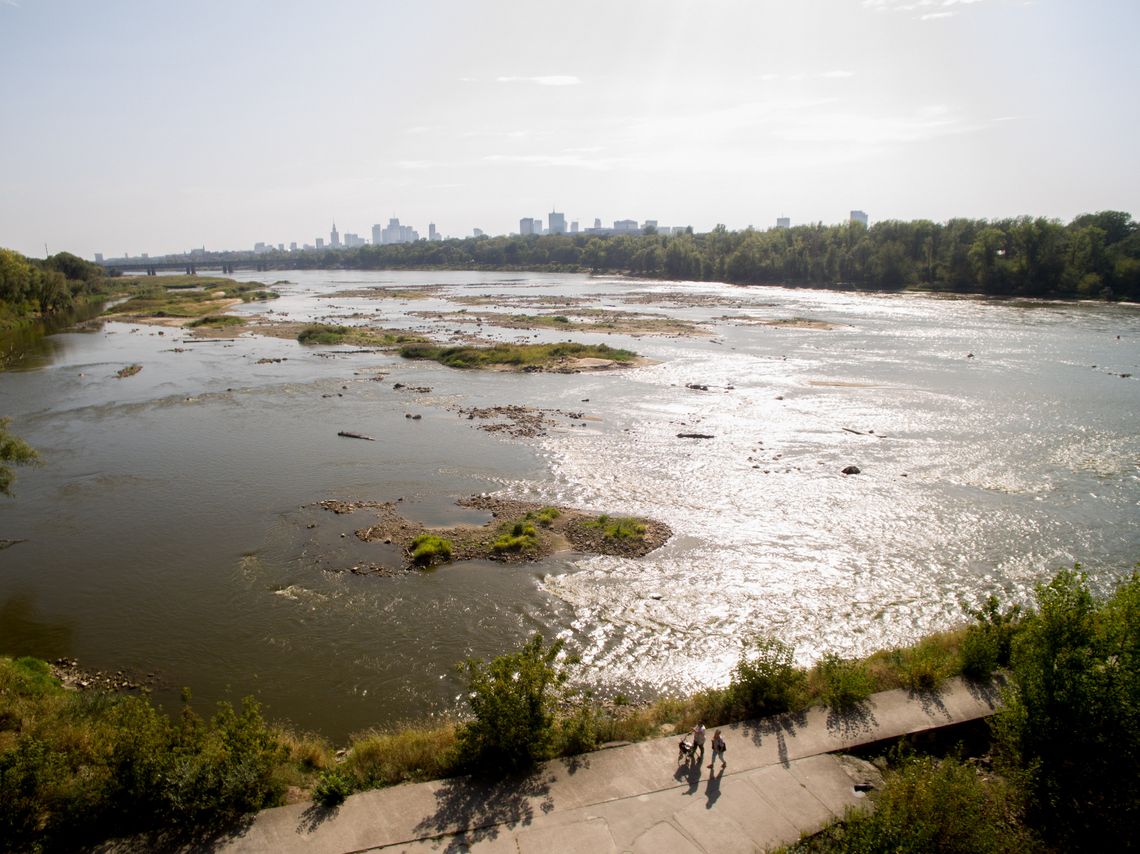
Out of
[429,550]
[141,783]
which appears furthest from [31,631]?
[141,783]

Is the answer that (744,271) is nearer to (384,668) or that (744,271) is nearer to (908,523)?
(908,523)

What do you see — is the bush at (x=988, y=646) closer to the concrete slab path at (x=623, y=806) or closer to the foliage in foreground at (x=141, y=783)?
the concrete slab path at (x=623, y=806)

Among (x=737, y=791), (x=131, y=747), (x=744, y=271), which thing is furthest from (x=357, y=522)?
(x=744, y=271)

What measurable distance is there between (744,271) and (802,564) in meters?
151

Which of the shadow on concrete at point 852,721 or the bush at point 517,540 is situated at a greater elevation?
the bush at point 517,540

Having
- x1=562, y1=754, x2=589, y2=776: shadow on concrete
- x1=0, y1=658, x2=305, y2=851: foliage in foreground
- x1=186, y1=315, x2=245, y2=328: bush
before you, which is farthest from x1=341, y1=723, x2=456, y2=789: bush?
x1=186, y1=315, x2=245, y2=328: bush

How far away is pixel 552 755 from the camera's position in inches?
557

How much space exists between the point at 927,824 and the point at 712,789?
3.77 metres

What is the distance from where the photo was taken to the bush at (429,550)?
24.5m

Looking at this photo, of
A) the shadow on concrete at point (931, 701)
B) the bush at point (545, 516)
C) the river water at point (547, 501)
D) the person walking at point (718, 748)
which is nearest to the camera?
the person walking at point (718, 748)

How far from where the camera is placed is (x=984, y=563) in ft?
81.6

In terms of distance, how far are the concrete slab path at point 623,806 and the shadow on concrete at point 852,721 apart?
42 mm

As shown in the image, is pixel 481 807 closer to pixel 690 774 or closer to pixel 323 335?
pixel 690 774

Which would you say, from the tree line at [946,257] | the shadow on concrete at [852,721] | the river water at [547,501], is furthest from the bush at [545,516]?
the tree line at [946,257]
